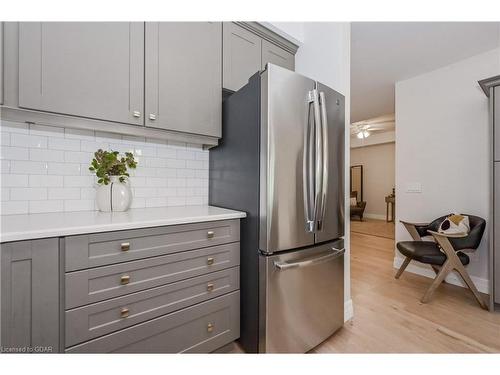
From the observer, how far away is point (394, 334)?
1701 mm

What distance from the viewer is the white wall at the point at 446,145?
8.09 ft

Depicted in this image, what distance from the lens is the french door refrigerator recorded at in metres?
1.32

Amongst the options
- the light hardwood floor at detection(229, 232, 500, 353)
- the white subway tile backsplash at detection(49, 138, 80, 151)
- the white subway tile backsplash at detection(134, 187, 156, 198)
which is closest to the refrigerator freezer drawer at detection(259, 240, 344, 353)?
the light hardwood floor at detection(229, 232, 500, 353)

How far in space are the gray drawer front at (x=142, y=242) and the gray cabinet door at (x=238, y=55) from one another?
3.65ft

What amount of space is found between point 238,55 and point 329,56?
77 cm

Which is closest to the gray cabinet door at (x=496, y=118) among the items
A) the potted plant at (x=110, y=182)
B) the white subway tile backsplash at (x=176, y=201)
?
the white subway tile backsplash at (x=176, y=201)

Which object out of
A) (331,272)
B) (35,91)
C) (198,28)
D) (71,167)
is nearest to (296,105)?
(198,28)

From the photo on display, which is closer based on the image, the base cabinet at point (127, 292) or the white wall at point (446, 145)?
the base cabinet at point (127, 292)

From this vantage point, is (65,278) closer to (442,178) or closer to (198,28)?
(198,28)

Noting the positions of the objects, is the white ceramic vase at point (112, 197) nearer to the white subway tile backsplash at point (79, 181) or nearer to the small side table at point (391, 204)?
the white subway tile backsplash at point (79, 181)

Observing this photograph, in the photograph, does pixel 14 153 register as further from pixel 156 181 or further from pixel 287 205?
pixel 287 205

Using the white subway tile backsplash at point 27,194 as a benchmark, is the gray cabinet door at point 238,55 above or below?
above

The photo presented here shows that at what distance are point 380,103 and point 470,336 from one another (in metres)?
3.74

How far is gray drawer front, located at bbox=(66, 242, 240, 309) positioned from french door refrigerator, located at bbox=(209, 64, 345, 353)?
0.65ft
